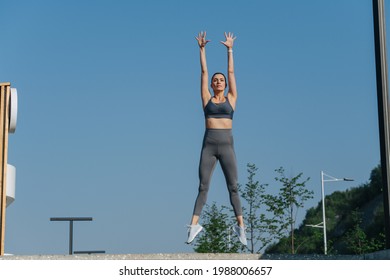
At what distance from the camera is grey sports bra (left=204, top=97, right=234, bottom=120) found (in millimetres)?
14955

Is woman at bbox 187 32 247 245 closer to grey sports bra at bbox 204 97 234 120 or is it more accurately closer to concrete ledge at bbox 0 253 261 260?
grey sports bra at bbox 204 97 234 120

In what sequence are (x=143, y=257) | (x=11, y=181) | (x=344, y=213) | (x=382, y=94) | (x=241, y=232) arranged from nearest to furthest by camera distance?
(x=382, y=94) → (x=143, y=257) → (x=241, y=232) → (x=11, y=181) → (x=344, y=213)

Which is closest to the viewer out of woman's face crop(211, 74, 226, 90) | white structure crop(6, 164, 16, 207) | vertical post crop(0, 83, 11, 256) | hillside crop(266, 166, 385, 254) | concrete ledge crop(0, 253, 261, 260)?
concrete ledge crop(0, 253, 261, 260)

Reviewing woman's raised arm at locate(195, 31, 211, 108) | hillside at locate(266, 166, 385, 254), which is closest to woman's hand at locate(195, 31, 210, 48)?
woman's raised arm at locate(195, 31, 211, 108)

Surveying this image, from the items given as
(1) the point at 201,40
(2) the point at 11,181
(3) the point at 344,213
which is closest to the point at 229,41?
(1) the point at 201,40

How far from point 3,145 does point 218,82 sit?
5.83 metres

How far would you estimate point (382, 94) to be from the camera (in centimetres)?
1180

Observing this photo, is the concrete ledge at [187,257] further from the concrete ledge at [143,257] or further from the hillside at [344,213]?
the hillside at [344,213]

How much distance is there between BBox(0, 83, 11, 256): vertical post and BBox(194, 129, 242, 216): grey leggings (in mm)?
5000

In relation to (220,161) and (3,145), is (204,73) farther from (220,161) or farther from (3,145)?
(3,145)

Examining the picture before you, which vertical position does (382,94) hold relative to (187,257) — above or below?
above

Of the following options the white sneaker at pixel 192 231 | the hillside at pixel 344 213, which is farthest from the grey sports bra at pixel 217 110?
the hillside at pixel 344 213
